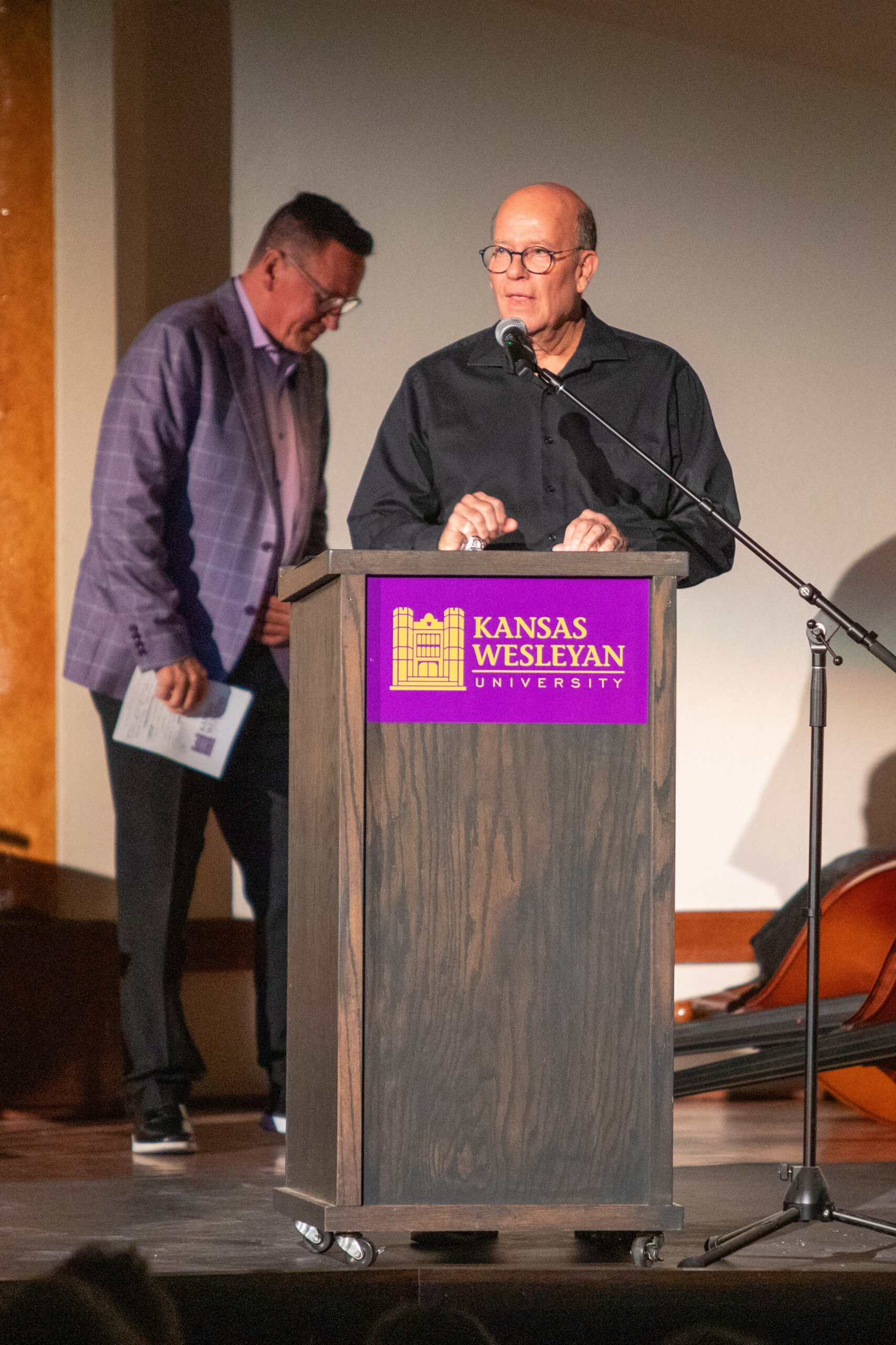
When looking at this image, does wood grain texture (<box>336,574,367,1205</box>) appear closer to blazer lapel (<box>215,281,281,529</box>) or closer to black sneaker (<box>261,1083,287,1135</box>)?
black sneaker (<box>261,1083,287,1135</box>)

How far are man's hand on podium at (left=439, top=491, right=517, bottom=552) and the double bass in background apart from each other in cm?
145

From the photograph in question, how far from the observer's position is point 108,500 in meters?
3.47

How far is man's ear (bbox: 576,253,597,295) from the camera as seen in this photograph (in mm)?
2572

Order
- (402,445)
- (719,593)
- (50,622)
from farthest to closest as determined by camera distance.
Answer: (719,593)
(50,622)
(402,445)

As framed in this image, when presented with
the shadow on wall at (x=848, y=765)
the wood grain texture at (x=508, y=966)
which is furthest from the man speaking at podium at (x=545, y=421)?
the shadow on wall at (x=848, y=765)

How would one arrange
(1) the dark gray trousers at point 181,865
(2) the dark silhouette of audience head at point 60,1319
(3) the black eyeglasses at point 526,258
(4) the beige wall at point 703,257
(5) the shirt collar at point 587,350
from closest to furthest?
(2) the dark silhouette of audience head at point 60,1319 → (3) the black eyeglasses at point 526,258 → (5) the shirt collar at point 587,350 → (1) the dark gray trousers at point 181,865 → (4) the beige wall at point 703,257

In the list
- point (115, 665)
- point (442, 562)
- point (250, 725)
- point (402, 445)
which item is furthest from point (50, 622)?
point (442, 562)

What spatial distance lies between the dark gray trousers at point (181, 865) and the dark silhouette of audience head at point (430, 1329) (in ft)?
4.32

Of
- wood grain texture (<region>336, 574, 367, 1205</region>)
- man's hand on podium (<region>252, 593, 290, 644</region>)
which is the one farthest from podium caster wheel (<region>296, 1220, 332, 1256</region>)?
man's hand on podium (<region>252, 593, 290, 644</region>)

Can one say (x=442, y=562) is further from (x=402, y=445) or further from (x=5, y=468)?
(x=5, y=468)

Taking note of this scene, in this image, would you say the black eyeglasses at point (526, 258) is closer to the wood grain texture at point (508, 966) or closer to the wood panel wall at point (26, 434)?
the wood grain texture at point (508, 966)

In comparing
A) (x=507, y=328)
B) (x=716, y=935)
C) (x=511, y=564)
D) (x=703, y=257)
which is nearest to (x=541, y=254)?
(x=507, y=328)

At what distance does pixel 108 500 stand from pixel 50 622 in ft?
1.18

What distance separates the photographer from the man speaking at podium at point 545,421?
2.52m
